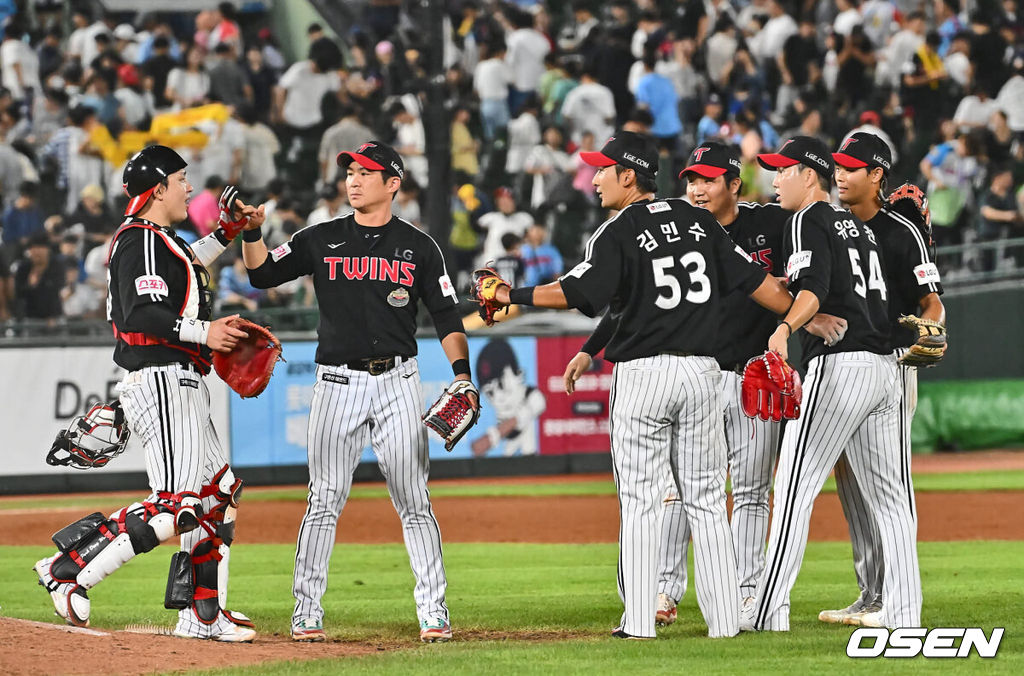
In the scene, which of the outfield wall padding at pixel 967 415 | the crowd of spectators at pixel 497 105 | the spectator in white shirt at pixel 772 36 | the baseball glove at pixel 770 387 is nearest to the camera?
the baseball glove at pixel 770 387

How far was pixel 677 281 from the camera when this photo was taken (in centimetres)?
666

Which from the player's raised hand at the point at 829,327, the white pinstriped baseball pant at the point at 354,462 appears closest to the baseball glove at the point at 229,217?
the white pinstriped baseball pant at the point at 354,462

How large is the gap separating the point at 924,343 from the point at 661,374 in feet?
4.72

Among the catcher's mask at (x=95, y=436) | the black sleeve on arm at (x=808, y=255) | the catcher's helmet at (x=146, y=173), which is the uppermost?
the catcher's helmet at (x=146, y=173)

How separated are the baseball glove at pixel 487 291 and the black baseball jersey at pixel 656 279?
0.31 metres

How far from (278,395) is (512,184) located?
5507 millimetres

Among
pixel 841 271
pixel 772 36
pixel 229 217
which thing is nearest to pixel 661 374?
pixel 841 271

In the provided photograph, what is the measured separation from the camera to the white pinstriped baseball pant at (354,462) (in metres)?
6.97

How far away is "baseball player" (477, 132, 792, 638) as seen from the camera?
6629mm

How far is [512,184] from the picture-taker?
19.7 meters

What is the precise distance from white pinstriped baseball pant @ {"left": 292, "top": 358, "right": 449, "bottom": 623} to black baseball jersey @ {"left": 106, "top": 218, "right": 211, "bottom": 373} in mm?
674

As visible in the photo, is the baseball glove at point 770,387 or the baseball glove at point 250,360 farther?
the baseball glove at point 250,360

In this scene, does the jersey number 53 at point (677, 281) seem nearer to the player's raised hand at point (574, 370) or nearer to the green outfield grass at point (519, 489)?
the player's raised hand at point (574, 370)

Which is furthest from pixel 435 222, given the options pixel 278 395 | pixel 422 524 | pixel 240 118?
pixel 422 524
